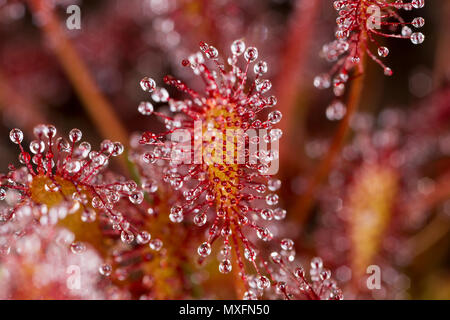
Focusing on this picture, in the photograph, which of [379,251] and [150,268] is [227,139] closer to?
[150,268]

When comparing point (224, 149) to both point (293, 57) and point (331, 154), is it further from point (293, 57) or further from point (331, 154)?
point (293, 57)

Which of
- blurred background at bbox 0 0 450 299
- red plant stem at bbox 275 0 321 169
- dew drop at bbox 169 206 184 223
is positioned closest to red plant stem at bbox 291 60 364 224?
blurred background at bbox 0 0 450 299

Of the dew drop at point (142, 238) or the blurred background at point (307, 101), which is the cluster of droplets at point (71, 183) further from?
the blurred background at point (307, 101)

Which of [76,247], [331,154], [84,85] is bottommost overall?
[76,247]

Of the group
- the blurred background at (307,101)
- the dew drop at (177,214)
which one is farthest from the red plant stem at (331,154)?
the dew drop at (177,214)

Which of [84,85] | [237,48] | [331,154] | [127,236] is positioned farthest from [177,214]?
[84,85]

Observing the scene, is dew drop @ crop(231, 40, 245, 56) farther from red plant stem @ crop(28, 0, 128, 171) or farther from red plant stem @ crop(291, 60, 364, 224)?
red plant stem @ crop(28, 0, 128, 171)

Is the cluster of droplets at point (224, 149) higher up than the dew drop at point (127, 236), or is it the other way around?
the cluster of droplets at point (224, 149)
